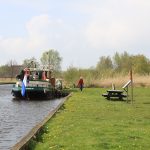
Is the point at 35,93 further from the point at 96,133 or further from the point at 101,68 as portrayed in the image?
the point at 101,68

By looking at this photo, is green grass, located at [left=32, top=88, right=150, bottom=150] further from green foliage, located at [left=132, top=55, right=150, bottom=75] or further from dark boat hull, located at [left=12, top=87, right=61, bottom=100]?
green foliage, located at [left=132, top=55, right=150, bottom=75]

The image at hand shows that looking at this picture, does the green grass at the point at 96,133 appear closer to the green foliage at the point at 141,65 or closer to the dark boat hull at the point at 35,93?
the dark boat hull at the point at 35,93

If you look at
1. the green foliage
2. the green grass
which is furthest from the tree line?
the green grass

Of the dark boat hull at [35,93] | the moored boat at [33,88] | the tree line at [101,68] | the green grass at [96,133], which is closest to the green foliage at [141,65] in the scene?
the tree line at [101,68]

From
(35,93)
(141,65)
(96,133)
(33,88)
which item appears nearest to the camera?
(96,133)

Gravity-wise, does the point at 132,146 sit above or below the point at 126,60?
below

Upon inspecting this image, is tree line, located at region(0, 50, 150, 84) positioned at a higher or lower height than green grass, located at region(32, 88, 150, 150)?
higher

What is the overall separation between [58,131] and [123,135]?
92.5 inches

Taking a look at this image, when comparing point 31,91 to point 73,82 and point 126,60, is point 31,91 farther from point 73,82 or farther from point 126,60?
point 126,60

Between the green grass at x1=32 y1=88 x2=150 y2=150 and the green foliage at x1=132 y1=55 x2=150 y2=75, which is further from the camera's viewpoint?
the green foliage at x1=132 y1=55 x2=150 y2=75

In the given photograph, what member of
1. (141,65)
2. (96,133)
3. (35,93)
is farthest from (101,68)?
(96,133)

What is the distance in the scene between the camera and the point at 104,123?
55.1 feet

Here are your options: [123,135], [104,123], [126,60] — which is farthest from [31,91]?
[126,60]

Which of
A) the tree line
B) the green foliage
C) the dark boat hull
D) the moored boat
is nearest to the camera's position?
the moored boat
